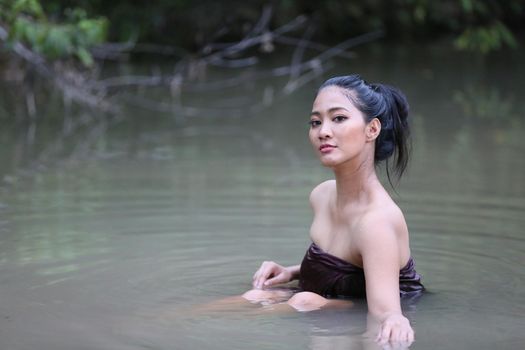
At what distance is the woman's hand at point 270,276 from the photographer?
4410 mm

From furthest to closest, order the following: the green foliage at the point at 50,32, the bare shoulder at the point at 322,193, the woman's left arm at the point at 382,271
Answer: the green foliage at the point at 50,32 → the bare shoulder at the point at 322,193 → the woman's left arm at the point at 382,271

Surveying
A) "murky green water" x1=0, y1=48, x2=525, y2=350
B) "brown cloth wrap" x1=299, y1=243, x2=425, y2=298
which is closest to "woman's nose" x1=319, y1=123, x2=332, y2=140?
"brown cloth wrap" x1=299, y1=243, x2=425, y2=298

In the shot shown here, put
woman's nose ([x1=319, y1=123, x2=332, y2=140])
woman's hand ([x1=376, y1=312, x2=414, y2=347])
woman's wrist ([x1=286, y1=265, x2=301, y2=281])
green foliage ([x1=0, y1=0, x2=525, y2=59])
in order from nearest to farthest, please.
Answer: woman's hand ([x1=376, y1=312, x2=414, y2=347]) → woman's nose ([x1=319, y1=123, x2=332, y2=140]) → woman's wrist ([x1=286, y1=265, x2=301, y2=281]) → green foliage ([x1=0, y1=0, x2=525, y2=59])

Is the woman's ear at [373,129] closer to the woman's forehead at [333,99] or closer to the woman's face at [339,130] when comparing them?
the woman's face at [339,130]

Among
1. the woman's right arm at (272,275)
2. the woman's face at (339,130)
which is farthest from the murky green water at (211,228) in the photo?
the woman's face at (339,130)

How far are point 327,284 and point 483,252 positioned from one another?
1271mm

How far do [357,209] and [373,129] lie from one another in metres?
0.32

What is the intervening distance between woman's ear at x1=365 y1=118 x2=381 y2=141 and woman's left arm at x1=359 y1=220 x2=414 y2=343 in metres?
0.37

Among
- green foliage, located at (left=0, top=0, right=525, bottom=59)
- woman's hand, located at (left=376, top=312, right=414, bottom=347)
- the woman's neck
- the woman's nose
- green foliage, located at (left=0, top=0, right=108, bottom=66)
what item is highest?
green foliage, located at (left=0, top=0, right=525, bottom=59)

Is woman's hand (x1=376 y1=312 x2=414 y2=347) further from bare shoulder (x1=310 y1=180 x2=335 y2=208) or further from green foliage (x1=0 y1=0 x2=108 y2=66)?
green foliage (x1=0 y1=0 x2=108 y2=66)

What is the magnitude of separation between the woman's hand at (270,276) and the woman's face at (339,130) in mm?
682

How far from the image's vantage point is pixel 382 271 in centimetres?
374

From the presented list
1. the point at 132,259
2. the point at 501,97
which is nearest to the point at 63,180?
the point at 132,259

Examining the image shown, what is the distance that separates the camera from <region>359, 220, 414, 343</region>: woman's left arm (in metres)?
3.70
